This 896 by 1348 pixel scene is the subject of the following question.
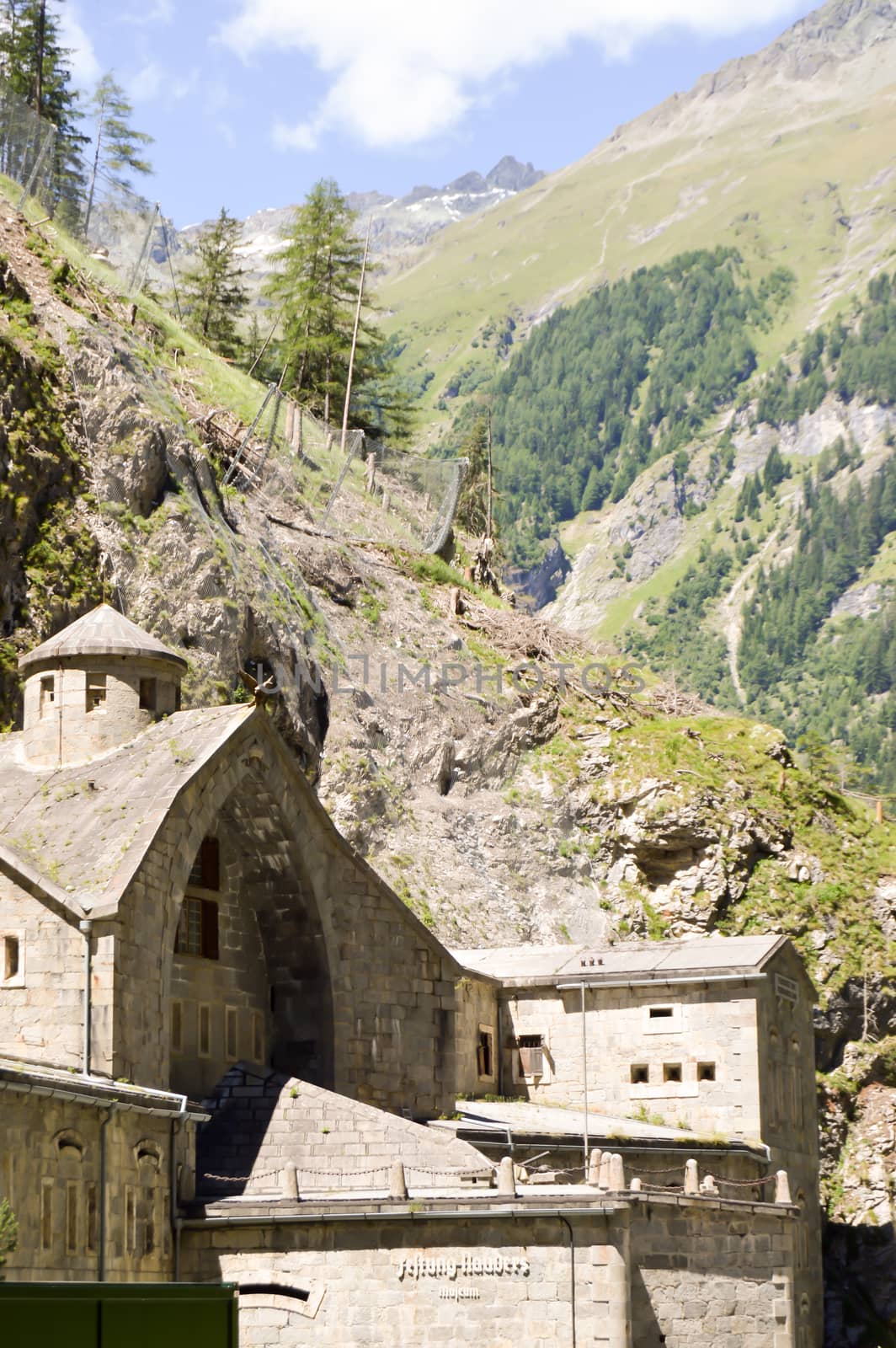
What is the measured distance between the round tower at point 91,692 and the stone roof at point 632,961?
1308 centimetres

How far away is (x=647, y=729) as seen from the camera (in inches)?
2995

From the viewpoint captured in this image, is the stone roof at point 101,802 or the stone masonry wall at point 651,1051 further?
the stone masonry wall at point 651,1051

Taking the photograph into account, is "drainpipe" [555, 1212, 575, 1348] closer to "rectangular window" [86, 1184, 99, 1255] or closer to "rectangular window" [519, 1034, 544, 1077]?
"rectangular window" [86, 1184, 99, 1255]

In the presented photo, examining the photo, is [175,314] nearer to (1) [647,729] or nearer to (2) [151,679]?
(1) [647,729]

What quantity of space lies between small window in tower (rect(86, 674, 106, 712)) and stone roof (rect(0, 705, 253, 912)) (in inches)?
56.8

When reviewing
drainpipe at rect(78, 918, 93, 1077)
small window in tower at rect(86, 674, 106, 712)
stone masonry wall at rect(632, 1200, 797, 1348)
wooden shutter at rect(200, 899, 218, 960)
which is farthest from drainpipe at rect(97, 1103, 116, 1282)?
small window in tower at rect(86, 674, 106, 712)

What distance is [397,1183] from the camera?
37.2m

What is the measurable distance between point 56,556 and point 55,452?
402 centimetres

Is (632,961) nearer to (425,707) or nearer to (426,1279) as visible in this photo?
(426,1279)

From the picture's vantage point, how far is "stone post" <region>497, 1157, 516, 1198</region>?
37.3 meters

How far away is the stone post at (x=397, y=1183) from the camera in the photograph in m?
37.0

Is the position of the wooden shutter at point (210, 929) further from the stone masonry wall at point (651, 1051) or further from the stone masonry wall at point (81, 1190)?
the stone masonry wall at point (651, 1051)

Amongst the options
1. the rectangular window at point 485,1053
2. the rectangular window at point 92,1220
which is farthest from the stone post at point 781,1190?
the rectangular window at point 92,1220

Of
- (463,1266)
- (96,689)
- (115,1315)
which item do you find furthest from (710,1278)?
(115,1315)
